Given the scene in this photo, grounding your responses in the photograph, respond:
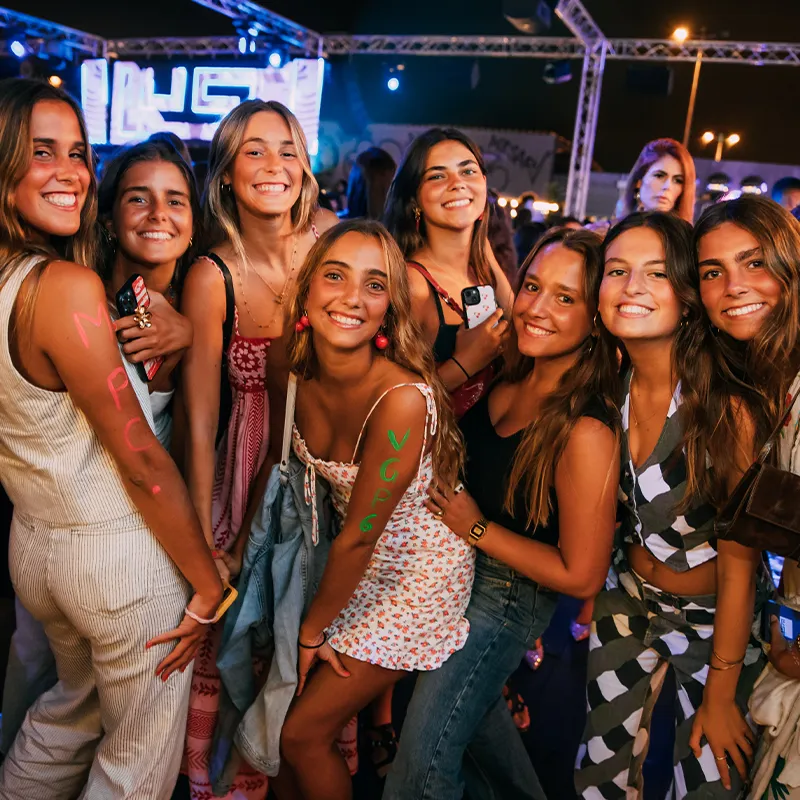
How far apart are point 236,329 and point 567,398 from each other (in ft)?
3.50

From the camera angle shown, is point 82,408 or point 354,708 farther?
point 354,708

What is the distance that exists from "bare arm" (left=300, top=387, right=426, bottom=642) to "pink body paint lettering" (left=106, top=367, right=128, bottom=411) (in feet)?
1.91

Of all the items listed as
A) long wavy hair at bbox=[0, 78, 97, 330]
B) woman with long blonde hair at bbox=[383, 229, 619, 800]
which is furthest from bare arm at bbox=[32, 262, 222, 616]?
woman with long blonde hair at bbox=[383, 229, 619, 800]

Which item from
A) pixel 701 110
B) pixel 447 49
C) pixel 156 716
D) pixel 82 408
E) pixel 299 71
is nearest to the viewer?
pixel 82 408

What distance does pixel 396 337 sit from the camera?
191 centimetres

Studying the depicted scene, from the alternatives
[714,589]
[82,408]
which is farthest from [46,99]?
[714,589]

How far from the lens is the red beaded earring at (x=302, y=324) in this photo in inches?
76.0

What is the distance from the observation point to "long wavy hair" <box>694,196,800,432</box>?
1.67 m

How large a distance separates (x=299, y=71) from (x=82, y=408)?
6.88m

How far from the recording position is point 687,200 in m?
3.76

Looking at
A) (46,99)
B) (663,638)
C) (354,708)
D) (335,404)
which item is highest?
(46,99)

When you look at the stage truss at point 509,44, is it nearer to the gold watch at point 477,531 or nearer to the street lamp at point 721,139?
the street lamp at point 721,139

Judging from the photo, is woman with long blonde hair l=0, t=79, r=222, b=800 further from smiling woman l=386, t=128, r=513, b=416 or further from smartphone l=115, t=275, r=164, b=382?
smiling woman l=386, t=128, r=513, b=416

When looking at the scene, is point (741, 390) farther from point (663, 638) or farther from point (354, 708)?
point (354, 708)
